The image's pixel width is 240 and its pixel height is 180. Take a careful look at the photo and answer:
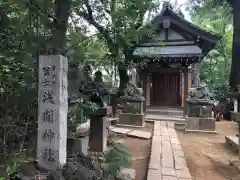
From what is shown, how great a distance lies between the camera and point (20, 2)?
309cm

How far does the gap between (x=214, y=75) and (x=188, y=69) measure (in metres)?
9.42

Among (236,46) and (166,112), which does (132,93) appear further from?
(236,46)

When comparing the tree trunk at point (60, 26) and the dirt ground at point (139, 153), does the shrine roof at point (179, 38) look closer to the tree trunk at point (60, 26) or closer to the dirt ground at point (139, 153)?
the dirt ground at point (139, 153)

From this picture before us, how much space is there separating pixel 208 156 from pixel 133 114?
4.11 meters

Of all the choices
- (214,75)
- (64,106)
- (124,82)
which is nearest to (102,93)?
(64,106)

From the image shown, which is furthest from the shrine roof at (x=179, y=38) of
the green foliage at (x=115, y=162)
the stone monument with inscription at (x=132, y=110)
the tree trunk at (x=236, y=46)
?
the green foliage at (x=115, y=162)

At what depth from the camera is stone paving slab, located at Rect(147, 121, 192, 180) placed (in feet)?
12.3

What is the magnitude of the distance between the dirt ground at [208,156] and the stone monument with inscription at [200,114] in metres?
0.43

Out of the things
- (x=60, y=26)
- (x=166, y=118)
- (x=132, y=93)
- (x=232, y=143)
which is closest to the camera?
(x=60, y=26)

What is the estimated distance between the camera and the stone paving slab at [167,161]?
3764mm

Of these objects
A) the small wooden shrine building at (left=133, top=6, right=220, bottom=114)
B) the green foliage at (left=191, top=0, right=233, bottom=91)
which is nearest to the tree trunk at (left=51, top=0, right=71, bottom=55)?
the small wooden shrine building at (left=133, top=6, right=220, bottom=114)

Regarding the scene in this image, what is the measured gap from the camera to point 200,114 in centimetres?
855

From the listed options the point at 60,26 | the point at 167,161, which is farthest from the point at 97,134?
the point at 60,26

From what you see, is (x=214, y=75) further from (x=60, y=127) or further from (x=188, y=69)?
(x=60, y=127)
